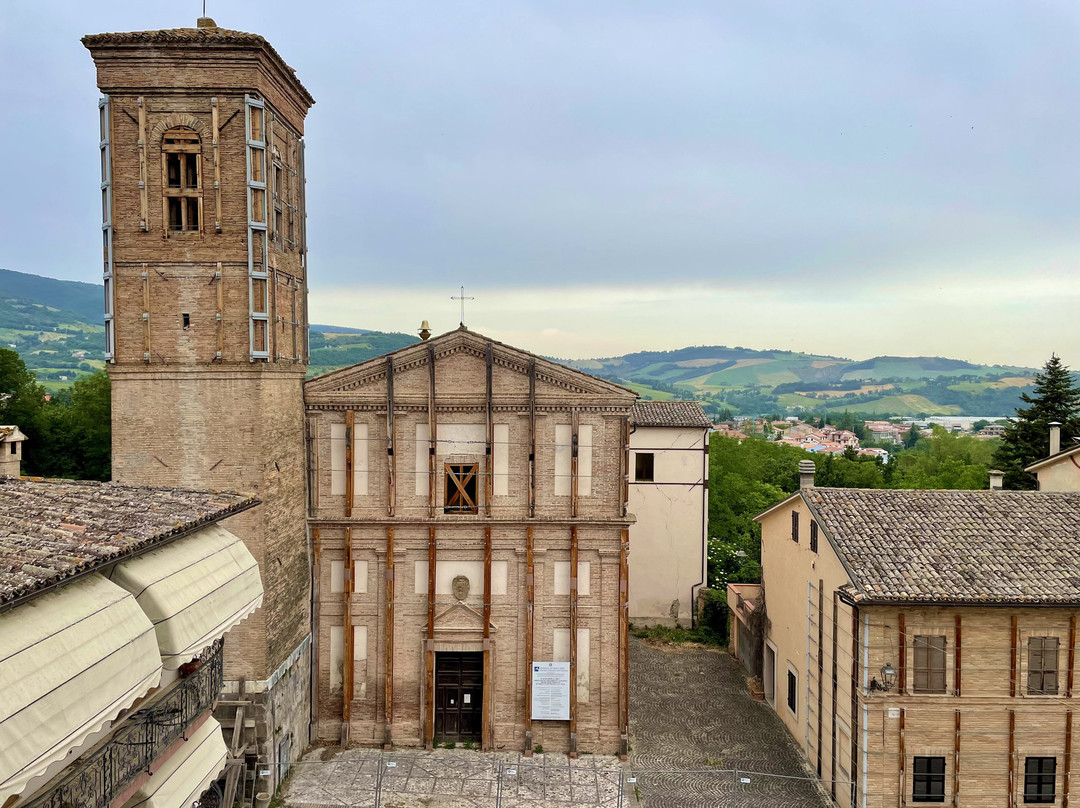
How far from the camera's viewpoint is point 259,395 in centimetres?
1806

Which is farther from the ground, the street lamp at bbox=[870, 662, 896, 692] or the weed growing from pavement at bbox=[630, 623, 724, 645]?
the street lamp at bbox=[870, 662, 896, 692]

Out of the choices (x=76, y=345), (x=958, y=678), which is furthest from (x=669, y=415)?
(x=76, y=345)

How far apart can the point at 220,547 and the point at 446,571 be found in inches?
375

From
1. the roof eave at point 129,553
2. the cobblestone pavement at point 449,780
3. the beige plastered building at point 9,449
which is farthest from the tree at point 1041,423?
the beige plastered building at point 9,449

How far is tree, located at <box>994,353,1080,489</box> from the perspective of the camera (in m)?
33.7

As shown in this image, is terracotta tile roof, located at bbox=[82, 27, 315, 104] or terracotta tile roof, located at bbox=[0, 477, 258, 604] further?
terracotta tile roof, located at bbox=[82, 27, 315, 104]

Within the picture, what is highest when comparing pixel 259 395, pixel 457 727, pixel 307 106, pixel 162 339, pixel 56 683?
pixel 307 106

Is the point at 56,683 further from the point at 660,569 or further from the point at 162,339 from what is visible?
the point at 660,569

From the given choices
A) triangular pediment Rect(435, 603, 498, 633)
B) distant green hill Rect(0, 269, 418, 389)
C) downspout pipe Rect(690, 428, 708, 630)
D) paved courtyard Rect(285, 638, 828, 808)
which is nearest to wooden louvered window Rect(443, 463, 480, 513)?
triangular pediment Rect(435, 603, 498, 633)

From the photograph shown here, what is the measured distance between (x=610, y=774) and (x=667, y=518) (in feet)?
42.1

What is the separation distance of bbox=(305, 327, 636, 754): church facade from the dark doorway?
0.13ft

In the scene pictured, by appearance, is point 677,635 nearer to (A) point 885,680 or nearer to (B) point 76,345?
(A) point 885,680

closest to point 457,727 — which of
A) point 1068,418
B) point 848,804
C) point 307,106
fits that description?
point 848,804

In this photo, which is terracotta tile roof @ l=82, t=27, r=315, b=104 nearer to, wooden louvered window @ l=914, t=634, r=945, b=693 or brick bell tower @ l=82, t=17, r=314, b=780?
brick bell tower @ l=82, t=17, r=314, b=780
